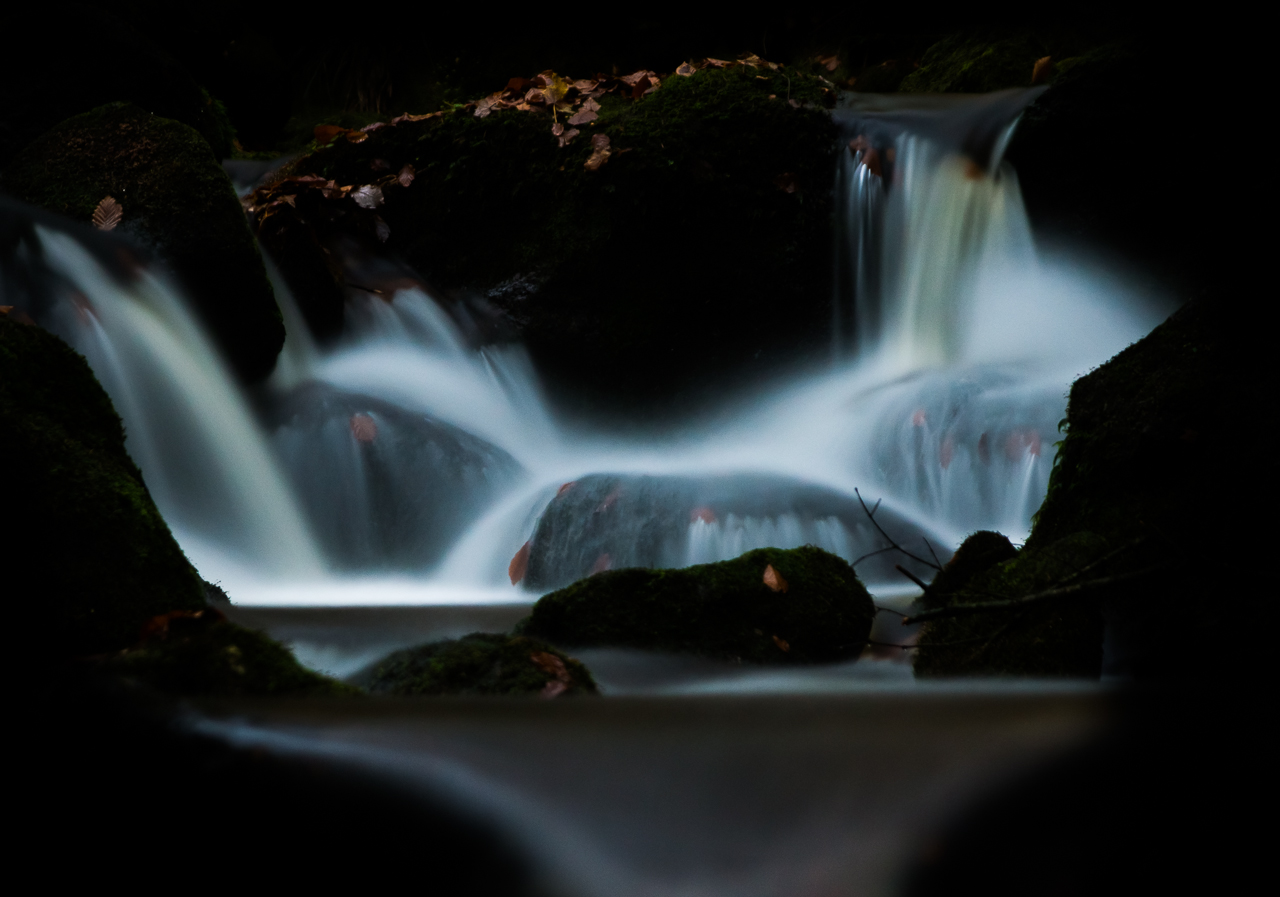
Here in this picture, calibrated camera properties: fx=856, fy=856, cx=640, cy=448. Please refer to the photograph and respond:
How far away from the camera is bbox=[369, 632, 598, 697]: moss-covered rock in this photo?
203 centimetres

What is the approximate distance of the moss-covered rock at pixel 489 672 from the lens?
2.03 metres

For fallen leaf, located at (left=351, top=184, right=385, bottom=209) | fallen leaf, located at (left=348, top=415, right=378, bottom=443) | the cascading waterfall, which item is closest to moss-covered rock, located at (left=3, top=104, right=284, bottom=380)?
the cascading waterfall

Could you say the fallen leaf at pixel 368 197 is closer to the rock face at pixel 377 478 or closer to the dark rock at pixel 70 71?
the dark rock at pixel 70 71

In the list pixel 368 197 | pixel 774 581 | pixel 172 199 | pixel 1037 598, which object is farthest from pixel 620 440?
pixel 1037 598

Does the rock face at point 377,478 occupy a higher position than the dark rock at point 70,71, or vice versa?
the dark rock at point 70,71

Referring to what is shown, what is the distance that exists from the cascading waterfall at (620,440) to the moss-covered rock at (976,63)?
→ 1.47 meters

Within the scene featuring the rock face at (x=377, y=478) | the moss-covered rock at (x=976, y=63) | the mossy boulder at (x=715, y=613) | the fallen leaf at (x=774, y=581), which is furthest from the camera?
the moss-covered rock at (x=976, y=63)

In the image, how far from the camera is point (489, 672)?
82.3 inches

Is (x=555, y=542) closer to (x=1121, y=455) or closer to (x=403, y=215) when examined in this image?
(x=1121, y=455)

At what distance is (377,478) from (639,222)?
2989 mm

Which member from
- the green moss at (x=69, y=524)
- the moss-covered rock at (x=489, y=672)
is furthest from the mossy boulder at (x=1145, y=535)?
the green moss at (x=69, y=524)

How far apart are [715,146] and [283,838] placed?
634 centimetres

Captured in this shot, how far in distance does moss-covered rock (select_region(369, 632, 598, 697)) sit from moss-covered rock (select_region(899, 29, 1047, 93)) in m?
8.13

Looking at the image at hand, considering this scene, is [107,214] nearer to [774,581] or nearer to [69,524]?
[69,524]
